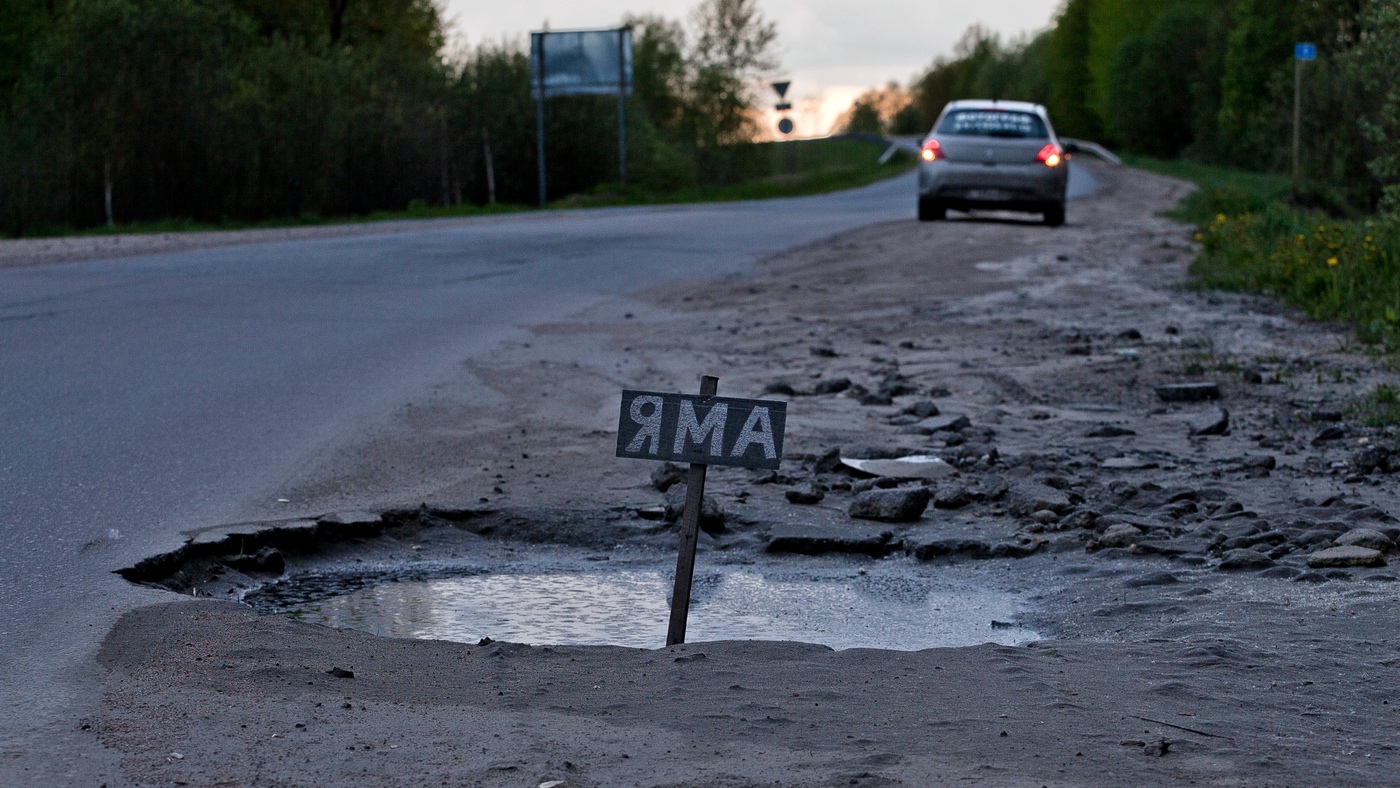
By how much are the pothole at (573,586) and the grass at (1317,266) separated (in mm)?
5419

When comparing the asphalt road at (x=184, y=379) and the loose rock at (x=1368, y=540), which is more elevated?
the asphalt road at (x=184, y=379)

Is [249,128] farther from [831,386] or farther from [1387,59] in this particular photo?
[831,386]

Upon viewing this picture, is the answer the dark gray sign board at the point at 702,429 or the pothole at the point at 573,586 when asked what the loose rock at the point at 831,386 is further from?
the dark gray sign board at the point at 702,429

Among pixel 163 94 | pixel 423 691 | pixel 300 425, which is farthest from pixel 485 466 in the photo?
pixel 163 94

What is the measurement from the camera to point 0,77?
40.8 m

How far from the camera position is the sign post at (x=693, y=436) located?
4.21 m

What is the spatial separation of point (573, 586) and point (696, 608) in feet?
1.62

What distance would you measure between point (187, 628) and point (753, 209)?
2666cm

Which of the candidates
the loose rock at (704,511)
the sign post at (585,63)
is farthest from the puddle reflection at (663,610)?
the sign post at (585,63)

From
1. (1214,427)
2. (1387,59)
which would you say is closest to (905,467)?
(1214,427)

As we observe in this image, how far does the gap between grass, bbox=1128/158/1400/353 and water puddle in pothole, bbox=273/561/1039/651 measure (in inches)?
214

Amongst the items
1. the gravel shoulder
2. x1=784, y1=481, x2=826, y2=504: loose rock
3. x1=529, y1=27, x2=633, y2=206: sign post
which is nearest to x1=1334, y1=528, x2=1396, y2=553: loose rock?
the gravel shoulder

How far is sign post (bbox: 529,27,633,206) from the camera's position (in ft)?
133

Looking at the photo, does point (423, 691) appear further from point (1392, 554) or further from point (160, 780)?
point (1392, 554)
